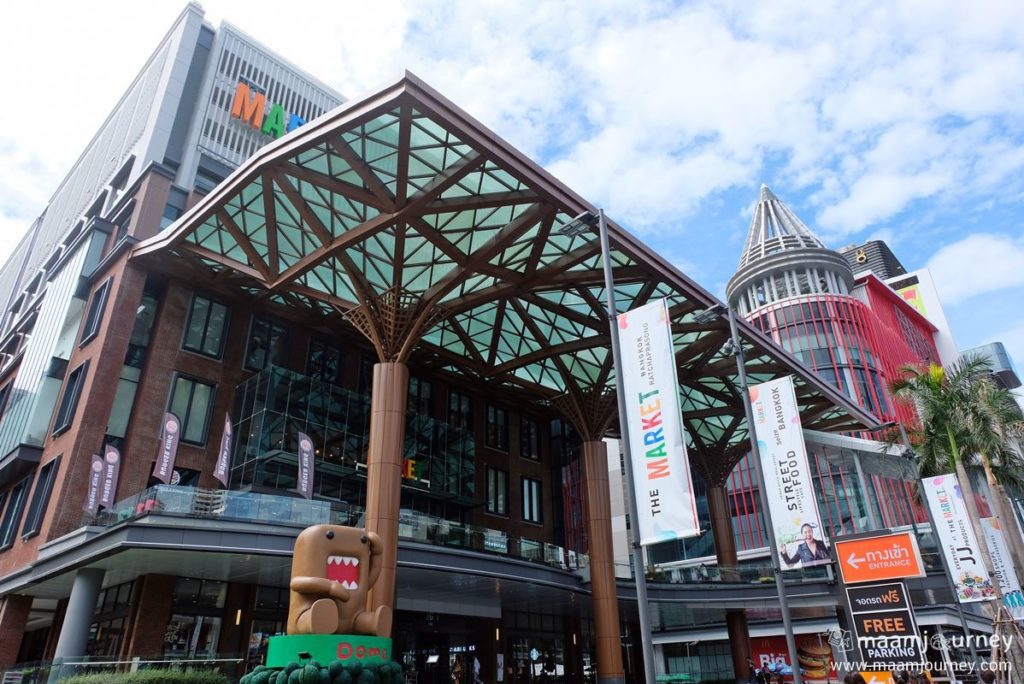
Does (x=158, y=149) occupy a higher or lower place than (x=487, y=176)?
higher

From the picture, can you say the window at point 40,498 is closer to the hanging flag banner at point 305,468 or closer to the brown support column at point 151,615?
the brown support column at point 151,615

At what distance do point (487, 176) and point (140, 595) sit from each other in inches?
755

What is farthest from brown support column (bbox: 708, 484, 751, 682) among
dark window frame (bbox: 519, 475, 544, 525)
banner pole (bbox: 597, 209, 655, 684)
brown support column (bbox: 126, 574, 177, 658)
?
banner pole (bbox: 597, 209, 655, 684)

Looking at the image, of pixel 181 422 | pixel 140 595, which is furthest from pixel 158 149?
pixel 140 595

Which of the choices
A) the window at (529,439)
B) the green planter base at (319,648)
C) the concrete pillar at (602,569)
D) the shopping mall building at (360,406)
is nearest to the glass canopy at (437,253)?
the shopping mall building at (360,406)

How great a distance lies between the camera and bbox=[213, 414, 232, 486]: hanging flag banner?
26.2 m

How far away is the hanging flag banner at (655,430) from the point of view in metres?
11.5

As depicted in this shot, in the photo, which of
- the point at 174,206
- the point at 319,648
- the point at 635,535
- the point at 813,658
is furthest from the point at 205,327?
the point at 813,658

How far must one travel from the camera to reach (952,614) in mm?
42156

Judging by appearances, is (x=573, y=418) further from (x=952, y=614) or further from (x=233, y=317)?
(x=952, y=614)

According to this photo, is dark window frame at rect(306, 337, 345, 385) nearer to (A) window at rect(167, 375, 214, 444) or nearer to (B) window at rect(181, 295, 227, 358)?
(B) window at rect(181, 295, 227, 358)

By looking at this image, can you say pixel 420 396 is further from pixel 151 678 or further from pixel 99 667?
pixel 151 678

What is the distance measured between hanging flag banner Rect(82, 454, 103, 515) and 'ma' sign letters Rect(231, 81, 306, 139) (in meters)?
32.1

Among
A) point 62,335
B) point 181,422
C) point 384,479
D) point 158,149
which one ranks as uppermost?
point 158,149
